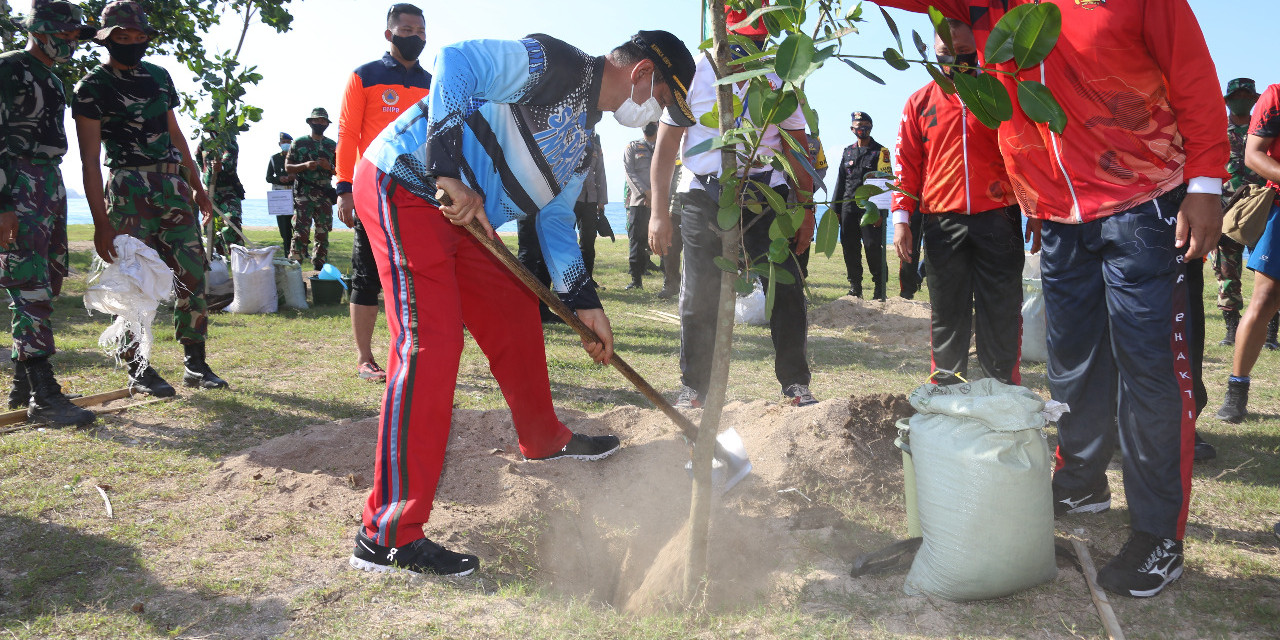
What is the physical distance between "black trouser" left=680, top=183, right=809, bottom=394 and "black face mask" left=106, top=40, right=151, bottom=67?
3.11 meters

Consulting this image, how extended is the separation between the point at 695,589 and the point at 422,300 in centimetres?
124

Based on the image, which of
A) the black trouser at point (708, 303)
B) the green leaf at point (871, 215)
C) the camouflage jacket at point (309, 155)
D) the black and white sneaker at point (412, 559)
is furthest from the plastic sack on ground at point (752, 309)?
the camouflage jacket at point (309, 155)

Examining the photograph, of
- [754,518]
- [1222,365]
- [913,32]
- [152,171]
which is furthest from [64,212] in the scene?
[1222,365]

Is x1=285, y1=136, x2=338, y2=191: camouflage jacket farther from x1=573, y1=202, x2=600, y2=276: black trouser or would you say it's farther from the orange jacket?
the orange jacket

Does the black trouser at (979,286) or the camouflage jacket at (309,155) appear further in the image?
the camouflage jacket at (309,155)

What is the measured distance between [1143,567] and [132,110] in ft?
16.7

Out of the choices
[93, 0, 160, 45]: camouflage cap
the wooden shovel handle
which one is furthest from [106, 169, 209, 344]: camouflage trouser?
the wooden shovel handle

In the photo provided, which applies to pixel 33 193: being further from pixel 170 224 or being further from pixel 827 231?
pixel 827 231

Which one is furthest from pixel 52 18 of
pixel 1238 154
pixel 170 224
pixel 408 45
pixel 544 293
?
pixel 1238 154

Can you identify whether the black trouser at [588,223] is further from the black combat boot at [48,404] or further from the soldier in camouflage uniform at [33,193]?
the black combat boot at [48,404]

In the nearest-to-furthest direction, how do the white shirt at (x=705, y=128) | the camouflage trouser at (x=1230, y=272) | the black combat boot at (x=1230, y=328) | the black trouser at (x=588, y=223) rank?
the white shirt at (x=705, y=128), the camouflage trouser at (x=1230, y=272), the black combat boot at (x=1230, y=328), the black trouser at (x=588, y=223)

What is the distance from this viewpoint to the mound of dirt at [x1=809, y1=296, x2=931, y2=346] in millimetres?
7098

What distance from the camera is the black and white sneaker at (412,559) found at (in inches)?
99.0

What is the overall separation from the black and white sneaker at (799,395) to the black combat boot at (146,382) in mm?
3479
